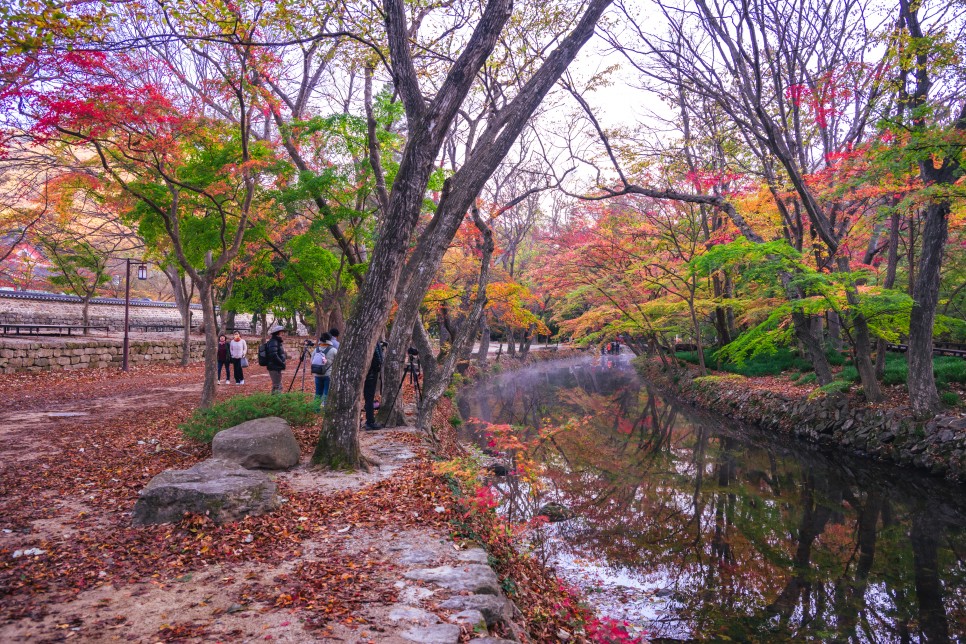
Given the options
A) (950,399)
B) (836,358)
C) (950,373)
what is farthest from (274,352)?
(836,358)

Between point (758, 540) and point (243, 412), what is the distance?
7.34 metres

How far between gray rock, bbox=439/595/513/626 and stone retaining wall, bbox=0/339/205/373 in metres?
16.4

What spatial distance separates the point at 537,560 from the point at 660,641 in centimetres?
176

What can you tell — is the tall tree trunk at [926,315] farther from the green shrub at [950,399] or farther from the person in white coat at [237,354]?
the person in white coat at [237,354]

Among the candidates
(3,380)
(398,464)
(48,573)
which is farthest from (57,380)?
(48,573)

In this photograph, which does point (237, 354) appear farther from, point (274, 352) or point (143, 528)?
point (143, 528)

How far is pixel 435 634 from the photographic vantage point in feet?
10.2

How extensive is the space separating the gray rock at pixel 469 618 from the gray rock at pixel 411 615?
4.7 inches

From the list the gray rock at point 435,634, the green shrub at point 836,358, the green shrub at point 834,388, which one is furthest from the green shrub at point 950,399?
the gray rock at point 435,634

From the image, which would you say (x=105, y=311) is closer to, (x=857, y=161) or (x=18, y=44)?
(x=18, y=44)

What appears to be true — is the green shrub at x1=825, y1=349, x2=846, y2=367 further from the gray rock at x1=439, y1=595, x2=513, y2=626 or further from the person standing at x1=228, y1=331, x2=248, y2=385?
the person standing at x1=228, y1=331, x2=248, y2=385

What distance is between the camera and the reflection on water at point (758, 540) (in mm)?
5344

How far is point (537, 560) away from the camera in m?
6.47

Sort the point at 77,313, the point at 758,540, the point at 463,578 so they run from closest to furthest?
the point at 463,578
the point at 758,540
the point at 77,313
